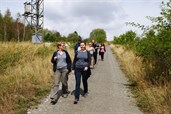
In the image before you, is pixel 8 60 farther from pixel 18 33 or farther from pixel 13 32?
pixel 13 32

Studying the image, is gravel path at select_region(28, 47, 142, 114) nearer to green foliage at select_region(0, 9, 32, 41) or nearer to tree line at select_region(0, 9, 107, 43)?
tree line at select_region(0, 9, 107, 43)

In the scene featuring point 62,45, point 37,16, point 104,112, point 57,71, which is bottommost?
point 104,112

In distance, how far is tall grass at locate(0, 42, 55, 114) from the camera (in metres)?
8.79

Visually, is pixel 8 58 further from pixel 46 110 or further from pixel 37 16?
pixel 37 16

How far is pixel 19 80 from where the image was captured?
35.4 ft

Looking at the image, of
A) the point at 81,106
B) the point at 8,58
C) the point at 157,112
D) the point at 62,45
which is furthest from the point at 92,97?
the point at 8,58

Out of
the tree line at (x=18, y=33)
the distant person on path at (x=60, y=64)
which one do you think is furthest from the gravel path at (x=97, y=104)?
the tree line at (x=18, y=33)

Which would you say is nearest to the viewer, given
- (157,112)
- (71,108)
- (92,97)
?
(157,112)

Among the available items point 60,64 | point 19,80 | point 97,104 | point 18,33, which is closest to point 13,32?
point 18,33

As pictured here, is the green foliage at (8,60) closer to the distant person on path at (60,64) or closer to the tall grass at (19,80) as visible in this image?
the tall grass at (19,80)

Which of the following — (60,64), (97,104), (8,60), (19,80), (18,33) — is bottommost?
(97,104)

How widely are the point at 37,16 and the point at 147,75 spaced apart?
20.7 meters

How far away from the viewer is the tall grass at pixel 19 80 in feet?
28.9

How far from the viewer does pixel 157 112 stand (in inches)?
331
